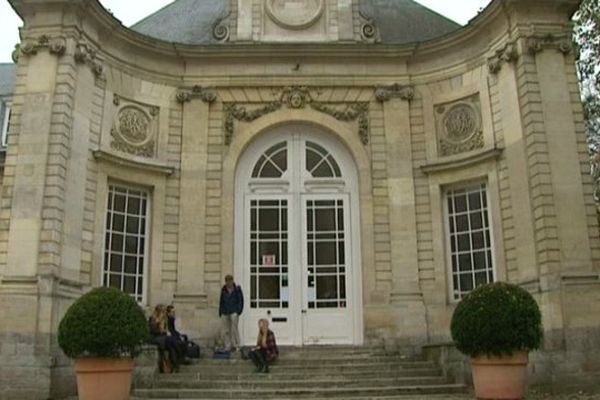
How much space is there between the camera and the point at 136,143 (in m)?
12.6

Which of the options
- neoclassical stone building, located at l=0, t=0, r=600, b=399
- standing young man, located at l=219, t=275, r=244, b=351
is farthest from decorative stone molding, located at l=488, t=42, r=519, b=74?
standing young man, located at l=219, t=275, r=244, b=351

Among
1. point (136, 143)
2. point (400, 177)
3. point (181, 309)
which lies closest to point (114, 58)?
point (136, 143)

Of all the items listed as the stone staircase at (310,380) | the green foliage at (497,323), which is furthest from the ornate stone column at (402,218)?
the green foliage at (497,323)

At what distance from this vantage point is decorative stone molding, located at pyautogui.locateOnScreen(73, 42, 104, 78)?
452 inches

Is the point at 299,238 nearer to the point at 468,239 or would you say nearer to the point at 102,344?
the point at 468,239

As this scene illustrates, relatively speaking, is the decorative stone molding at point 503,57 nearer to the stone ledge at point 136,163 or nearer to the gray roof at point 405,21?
the gray roof at point 405,21

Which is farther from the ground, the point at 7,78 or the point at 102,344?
the point at 7,78

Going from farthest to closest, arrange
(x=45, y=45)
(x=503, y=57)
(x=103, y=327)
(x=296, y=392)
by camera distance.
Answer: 1. (x=503, y=57)
2. (x=45, y=45)
3. (x=296, y=392)
4. (x=103, y=327)

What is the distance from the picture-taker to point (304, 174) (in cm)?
1307

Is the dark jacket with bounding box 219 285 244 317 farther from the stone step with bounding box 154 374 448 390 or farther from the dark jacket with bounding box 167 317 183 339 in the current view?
the stone step with bounding box 154 374 448 390

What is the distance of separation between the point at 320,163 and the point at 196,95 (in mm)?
2885

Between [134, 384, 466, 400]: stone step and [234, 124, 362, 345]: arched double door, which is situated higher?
[234, 124, 362, 345]: arched double door

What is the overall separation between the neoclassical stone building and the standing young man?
0.55m

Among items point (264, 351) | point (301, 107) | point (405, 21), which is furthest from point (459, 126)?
point (264, 351)
